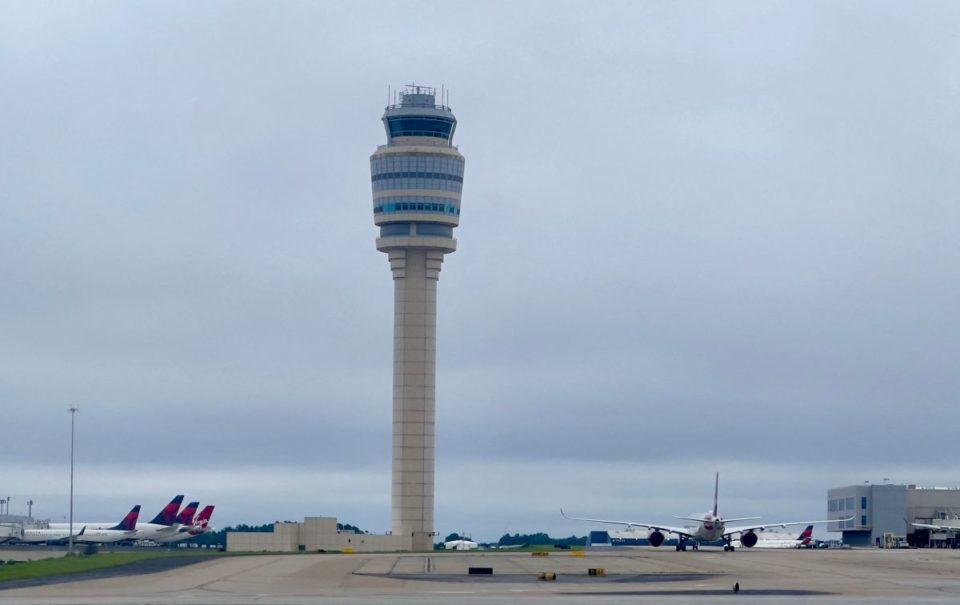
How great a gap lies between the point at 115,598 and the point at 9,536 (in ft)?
482

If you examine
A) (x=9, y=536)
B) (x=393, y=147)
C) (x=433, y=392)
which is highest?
(x=393, y=147)

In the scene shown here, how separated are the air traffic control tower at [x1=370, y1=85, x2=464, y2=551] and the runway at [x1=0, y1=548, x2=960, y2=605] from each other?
8932 centimetres

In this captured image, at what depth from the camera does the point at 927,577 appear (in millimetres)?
76750

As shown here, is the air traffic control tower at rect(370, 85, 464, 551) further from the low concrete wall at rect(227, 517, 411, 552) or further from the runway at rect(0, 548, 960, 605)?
the runway at rect(0, 548, 960, 605)

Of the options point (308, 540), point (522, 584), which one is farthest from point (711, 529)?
point (522, 584)

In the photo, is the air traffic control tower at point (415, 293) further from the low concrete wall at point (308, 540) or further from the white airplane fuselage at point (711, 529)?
the white airplane fuselage at point (711, 529)

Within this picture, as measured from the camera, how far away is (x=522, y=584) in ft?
231

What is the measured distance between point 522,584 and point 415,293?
12151 cm

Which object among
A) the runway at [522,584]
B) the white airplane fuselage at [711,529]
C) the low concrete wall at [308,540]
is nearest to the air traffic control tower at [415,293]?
the low concrete wall at [308,540]

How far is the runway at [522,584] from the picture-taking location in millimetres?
58438

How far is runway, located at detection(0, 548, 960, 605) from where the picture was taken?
58438 mm

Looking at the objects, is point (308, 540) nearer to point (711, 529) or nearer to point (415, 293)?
point (415, 293)

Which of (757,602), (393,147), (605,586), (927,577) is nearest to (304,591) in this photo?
(605,586)

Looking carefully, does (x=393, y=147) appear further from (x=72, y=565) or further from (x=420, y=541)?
(x=72, y=565)
